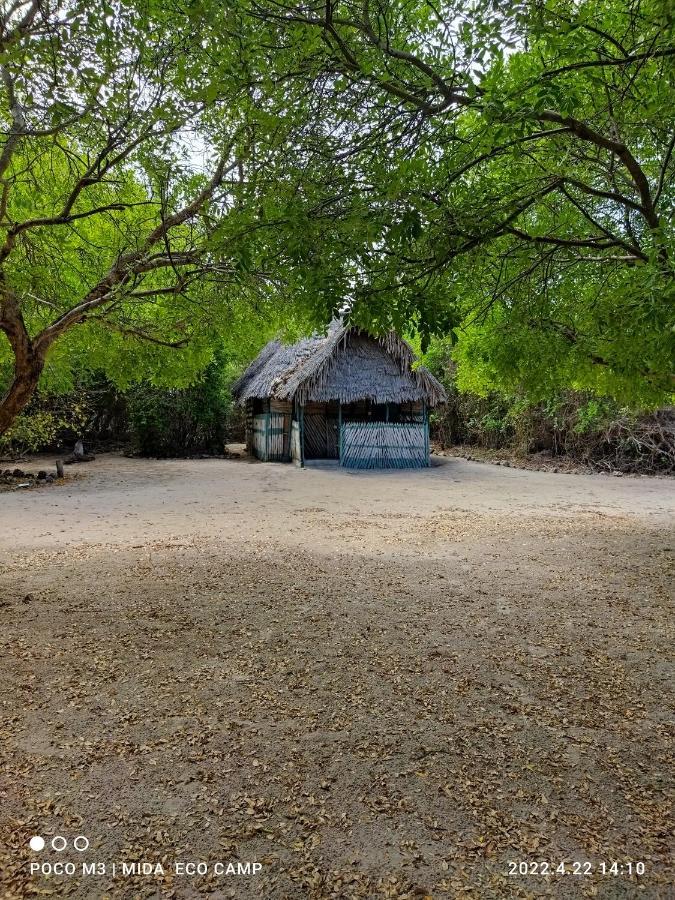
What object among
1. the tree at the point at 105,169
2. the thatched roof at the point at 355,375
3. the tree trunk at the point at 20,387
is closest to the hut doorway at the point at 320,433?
the thatched roof at the point at 355,375

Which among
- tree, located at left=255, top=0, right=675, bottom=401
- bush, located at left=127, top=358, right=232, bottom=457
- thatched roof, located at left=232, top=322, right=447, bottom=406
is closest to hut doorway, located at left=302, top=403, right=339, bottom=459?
thatched roof, located at left=232, top=322, right=447, bottom=406

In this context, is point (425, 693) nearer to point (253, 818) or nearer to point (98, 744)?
point (253, 818)

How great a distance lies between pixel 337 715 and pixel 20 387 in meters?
4.32

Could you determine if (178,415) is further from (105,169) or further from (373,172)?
(373,172)

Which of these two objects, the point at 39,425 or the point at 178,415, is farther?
the point at 178,415

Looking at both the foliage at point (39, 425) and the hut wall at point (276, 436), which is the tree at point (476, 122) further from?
the hut wall at point (276, 436)

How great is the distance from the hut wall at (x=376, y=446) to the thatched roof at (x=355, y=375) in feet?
3.35

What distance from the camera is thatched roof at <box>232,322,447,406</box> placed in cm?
1772

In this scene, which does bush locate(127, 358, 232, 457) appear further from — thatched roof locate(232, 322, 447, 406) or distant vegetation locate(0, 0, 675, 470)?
distant vegetation locate(0, 0, 675, 470)

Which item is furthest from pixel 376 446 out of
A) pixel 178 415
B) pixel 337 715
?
pixel 337 715

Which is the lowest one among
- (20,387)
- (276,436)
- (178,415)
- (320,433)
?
(276,436)

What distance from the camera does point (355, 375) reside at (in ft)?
61.2

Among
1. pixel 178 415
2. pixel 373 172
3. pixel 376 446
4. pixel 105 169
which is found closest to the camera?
pixel 373 172

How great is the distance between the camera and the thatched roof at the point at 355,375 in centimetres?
1772
